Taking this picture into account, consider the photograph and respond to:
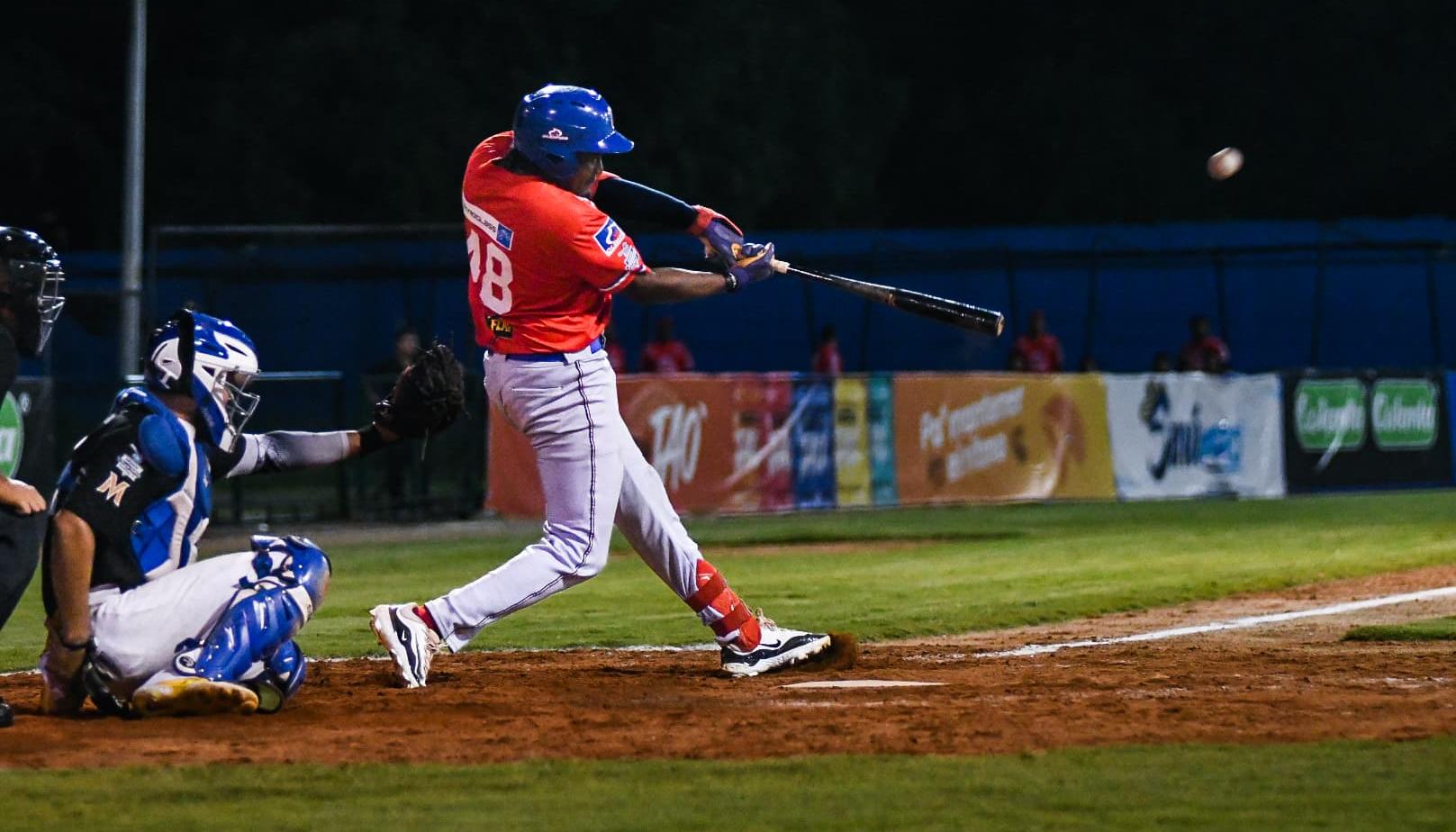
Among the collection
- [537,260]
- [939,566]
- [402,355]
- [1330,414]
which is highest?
[402,355]

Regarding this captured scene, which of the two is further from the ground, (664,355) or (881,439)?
(664,355)

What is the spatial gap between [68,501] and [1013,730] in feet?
10.2

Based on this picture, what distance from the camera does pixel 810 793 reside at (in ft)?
18.3

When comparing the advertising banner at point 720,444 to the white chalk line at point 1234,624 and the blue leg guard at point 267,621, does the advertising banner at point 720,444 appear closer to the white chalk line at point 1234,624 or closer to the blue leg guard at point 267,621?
the white chalk line at point 1234,624

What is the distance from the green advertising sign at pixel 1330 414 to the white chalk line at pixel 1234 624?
10375 mm

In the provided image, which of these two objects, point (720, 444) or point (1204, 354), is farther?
point (1204, 354)

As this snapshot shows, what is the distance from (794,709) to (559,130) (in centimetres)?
226

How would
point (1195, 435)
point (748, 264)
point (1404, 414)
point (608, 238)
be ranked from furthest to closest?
point (1404, 414), point (1195, 435), point (748, 264), point (608, 238)

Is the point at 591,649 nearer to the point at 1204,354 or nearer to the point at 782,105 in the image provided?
the point at 1204,354

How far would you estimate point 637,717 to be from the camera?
6965mm

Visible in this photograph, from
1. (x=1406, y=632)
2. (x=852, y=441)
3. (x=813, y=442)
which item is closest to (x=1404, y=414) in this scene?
(x=852, y=441)

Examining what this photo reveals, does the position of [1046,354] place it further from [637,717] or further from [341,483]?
[637,717]

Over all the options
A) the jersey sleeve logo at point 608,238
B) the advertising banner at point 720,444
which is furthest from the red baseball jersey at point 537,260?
the advertising banner at point 720,444

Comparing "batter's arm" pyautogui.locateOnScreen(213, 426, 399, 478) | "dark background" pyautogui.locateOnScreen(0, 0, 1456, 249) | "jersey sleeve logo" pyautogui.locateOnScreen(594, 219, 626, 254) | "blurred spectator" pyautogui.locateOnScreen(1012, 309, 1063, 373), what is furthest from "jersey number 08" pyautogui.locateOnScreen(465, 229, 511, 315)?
"dark background" pyautogui.locateOnScreen(0, 0, 1456, 249)
